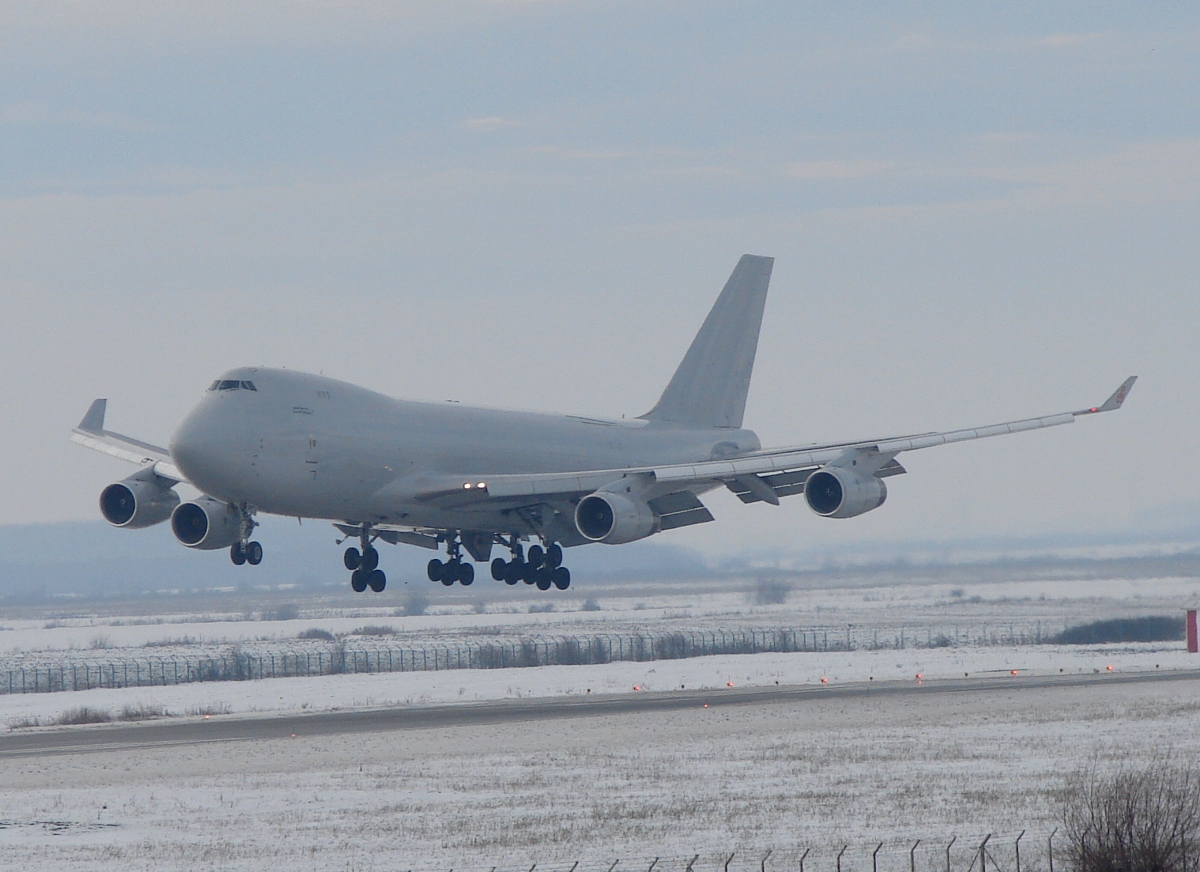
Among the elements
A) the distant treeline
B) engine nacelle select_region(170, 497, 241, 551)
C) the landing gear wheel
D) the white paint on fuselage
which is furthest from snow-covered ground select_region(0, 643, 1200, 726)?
engine nacelle select_region(170, 497, 241, 551)

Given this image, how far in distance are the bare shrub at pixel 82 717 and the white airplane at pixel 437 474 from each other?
34.0 ft

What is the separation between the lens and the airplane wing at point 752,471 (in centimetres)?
4825

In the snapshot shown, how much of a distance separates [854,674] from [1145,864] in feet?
157

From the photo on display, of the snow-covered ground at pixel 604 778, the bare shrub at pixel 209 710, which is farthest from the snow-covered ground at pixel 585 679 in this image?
the snow-covered ground at pixel 604 778

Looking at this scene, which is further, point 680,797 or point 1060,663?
point 1060,663

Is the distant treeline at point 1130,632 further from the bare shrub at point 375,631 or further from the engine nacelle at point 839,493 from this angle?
the bare shrub at point 375,631

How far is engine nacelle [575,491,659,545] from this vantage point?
48031 mm

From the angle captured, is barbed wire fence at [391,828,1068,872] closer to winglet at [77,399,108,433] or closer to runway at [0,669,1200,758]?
runway at [0,669,1200,758]

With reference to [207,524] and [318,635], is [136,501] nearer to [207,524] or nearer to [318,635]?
[207,524]

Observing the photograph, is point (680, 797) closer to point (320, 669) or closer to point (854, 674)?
point (854, 674)

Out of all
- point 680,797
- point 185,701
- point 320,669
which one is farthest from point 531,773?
point 320,669

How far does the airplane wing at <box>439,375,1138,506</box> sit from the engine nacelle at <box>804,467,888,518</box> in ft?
2.81

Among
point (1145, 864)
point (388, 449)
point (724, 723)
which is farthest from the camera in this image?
point (724, 723)

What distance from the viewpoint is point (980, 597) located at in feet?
364
